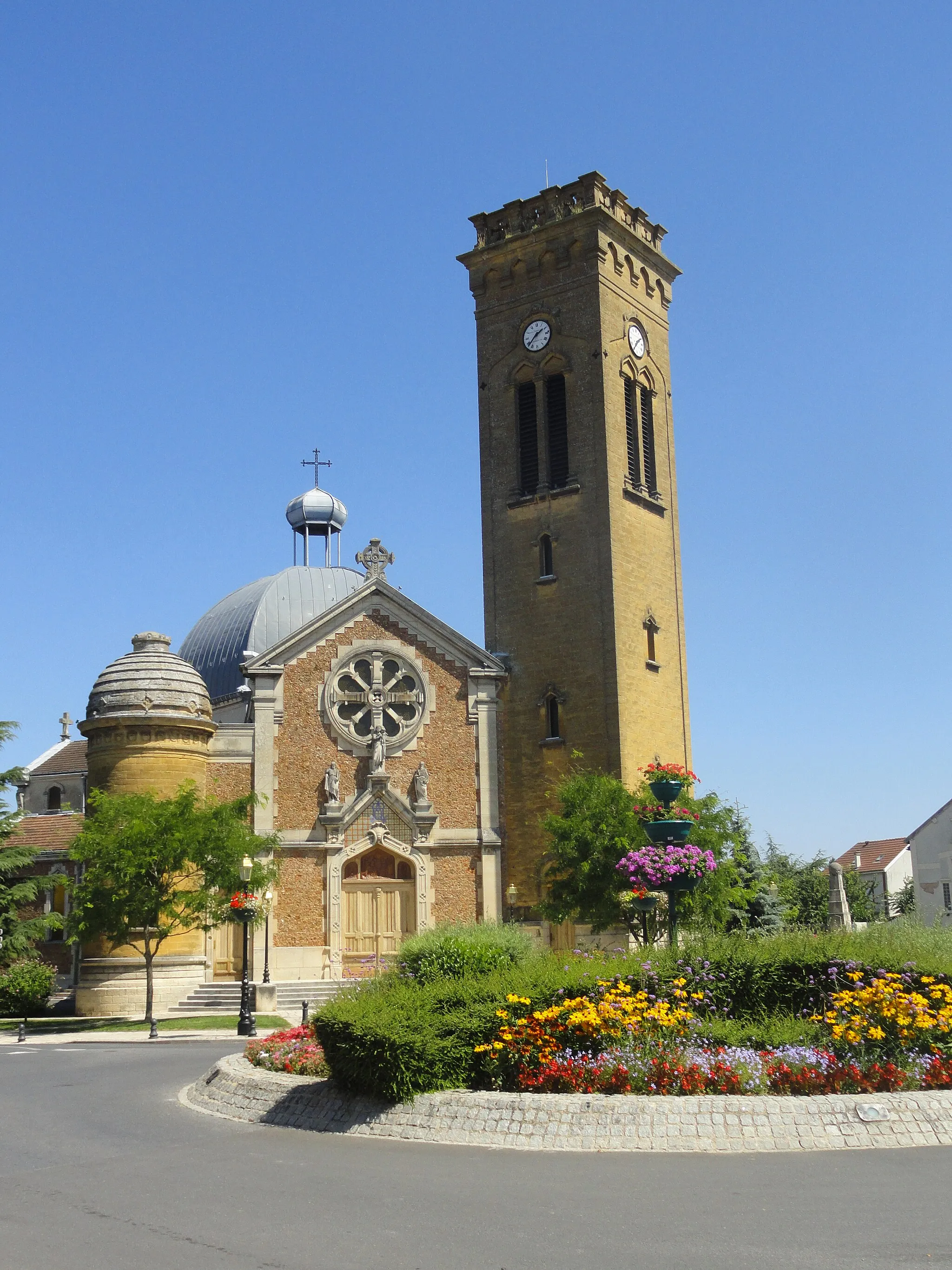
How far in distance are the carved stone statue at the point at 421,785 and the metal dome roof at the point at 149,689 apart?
6.32 metres

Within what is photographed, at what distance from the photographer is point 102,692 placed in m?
37.1

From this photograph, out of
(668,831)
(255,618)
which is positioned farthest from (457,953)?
(255,618)

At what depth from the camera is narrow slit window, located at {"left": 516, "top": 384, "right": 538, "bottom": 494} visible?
138 ft

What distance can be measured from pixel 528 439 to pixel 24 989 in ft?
73.6

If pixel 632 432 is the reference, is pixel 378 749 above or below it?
below

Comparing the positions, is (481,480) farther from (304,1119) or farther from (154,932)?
(304,1119)

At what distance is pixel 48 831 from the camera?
47.1 m

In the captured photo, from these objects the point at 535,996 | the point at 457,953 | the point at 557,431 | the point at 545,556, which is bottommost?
the point at 535,996

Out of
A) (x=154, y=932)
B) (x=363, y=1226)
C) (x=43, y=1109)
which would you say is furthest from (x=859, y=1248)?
(x=154, y=932)

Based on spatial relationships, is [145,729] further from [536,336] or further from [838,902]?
[838,902]

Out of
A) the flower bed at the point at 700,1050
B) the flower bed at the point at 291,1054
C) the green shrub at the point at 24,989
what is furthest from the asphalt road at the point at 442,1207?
the green shrub at the point at 24,989

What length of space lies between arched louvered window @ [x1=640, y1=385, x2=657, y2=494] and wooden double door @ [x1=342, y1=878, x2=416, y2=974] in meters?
15.2

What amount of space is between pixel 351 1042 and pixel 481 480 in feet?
101

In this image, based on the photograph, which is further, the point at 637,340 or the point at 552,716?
the point at 637,340
